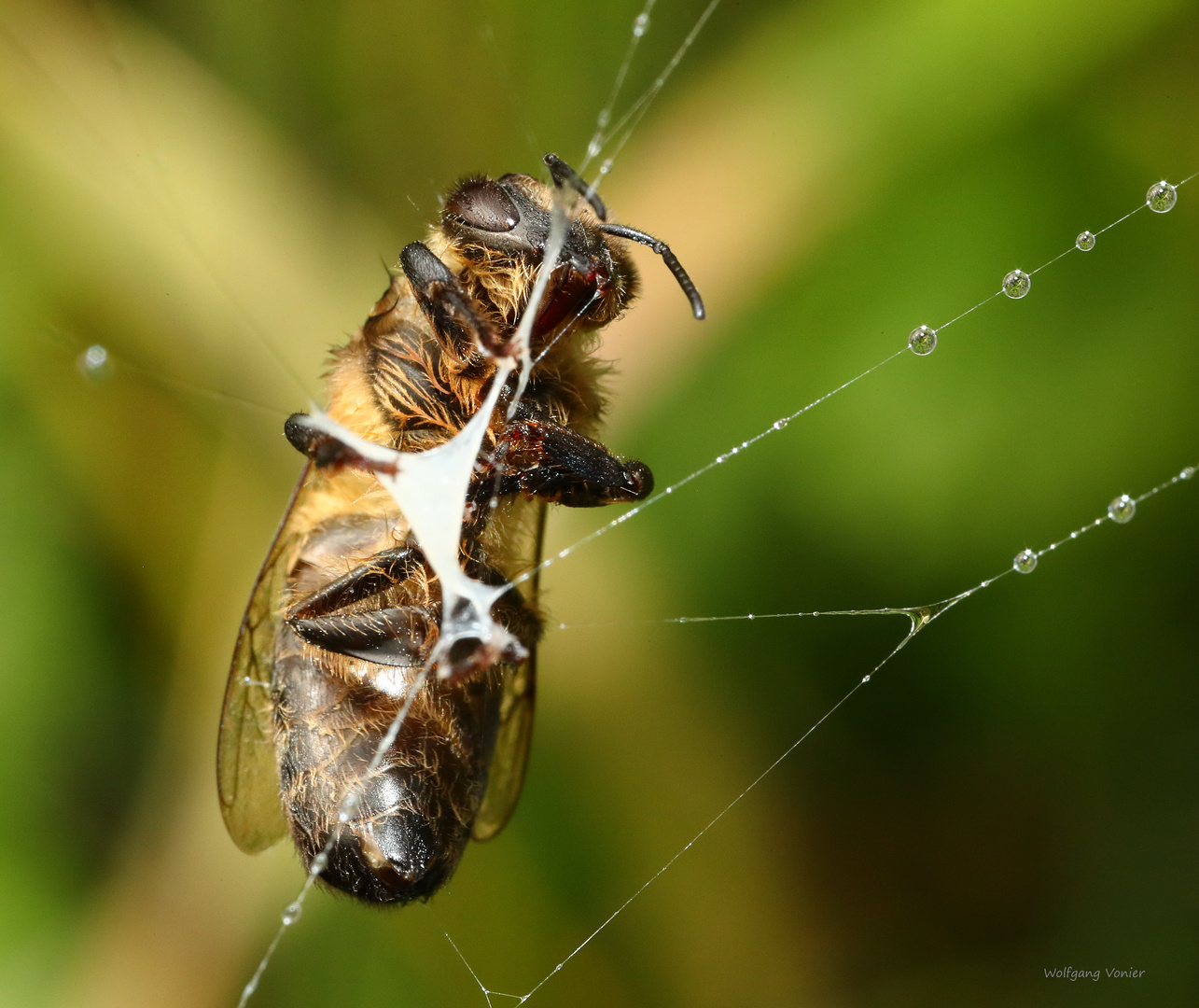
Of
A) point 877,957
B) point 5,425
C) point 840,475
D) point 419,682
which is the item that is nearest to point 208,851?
point 5,425

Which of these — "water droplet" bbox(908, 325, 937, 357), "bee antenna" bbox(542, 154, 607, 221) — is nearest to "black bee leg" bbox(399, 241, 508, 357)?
"bee antenna" bbox(542, 154, 607, 221)

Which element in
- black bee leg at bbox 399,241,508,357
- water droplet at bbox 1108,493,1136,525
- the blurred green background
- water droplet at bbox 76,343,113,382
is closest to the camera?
water droplet at bbox 76,343,113,382

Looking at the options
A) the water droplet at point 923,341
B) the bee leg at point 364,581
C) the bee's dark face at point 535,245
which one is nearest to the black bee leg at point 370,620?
the bee leg at point 364,581

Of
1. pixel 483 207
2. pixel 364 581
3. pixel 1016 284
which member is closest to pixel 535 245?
pixel 483 207

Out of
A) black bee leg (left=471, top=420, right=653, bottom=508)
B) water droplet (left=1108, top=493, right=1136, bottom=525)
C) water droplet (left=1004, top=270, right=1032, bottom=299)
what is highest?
water droplet (left=1004, top=270, right=1032, bottom=299)

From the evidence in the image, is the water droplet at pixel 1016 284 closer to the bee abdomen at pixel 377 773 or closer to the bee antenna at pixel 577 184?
the bee antenna at pixel 577 184

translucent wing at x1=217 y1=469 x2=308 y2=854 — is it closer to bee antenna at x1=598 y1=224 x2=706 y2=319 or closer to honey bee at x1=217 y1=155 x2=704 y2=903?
honey bee at x1=217 y1=155 x2=704 y2=903

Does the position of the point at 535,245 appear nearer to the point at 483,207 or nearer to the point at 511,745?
the point at 483,207
